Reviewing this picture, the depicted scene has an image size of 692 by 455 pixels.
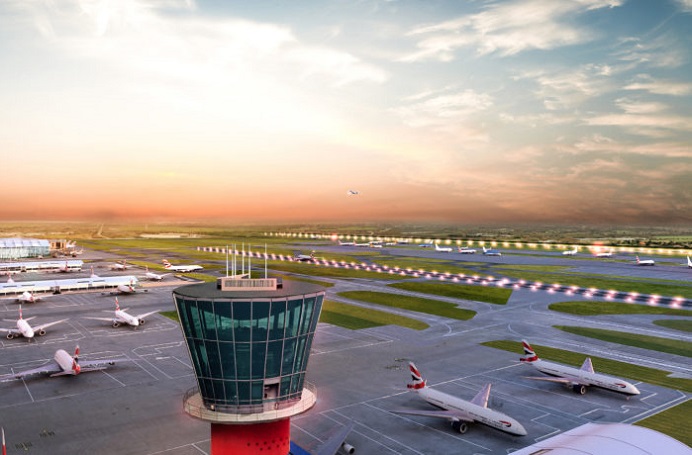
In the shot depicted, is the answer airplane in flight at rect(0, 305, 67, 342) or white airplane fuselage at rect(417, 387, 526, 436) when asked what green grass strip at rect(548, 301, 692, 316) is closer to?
white airplane fuselage at rect(417, 387, 526, 436)

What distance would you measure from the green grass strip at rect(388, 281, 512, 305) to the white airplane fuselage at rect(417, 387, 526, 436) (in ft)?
233

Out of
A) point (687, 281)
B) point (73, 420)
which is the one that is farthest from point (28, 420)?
point (687, 281)

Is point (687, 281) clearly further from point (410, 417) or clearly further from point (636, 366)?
point (410, 417)

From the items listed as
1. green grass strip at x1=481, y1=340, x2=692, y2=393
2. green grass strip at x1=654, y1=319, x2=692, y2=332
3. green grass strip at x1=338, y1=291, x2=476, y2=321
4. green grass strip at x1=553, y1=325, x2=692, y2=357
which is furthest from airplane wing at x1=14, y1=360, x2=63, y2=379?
green grass strip at x1=654, y1=319, x2=692, y2=332

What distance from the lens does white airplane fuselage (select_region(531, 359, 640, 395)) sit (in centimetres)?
5991

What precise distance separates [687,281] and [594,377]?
12286 cm

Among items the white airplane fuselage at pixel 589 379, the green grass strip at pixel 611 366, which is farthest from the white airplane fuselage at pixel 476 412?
the green grass strip at pixel 611 366

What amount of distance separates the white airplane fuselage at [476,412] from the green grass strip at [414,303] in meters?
50.6

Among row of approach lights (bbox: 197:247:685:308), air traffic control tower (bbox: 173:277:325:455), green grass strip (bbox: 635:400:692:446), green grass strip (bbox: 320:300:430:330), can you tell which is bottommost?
green grass strip (bbox: 635:400:692:446)

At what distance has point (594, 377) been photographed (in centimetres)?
6197

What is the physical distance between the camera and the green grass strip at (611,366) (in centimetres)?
6656

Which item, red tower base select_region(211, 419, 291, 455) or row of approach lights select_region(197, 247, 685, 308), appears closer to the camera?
red tower base select_region(211, 419, 291, 455)

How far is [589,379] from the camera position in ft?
203

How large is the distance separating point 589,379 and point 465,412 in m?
19.6
